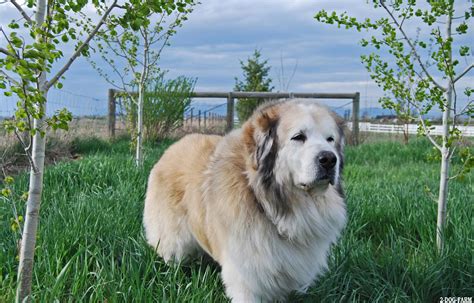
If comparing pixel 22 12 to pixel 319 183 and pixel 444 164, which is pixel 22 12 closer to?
pixel 319 183

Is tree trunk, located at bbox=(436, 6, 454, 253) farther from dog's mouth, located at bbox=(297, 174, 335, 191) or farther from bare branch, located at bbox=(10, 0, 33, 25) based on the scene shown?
bare branch, located at bbox=(10, 0, 33, 25)

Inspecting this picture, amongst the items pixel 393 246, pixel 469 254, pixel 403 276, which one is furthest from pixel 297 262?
pixel 469 254

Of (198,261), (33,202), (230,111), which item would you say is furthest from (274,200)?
(230,111)

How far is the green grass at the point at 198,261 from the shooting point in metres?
2.93

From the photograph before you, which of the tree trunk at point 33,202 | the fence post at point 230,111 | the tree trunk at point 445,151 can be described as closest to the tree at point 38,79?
the tree trunk at point 33,202

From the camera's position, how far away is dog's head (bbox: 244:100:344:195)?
2.53m

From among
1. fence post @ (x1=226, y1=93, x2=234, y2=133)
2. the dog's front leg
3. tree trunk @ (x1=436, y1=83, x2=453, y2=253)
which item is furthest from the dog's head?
fence post @ (x1=226, y1=93, x2=234, y2=133)

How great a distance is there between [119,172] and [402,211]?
3.46m

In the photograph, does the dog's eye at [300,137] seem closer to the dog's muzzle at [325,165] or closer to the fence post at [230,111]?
the dog's muzzle at [325,165]

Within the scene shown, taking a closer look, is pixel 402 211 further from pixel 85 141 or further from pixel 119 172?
pixel 85 141

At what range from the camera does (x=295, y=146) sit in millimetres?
2613

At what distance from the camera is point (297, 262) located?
2.87 metres

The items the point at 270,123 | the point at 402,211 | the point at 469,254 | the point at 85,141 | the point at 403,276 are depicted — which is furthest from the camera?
the point at 85,141

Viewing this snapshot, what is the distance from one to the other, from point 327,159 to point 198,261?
1506mm
